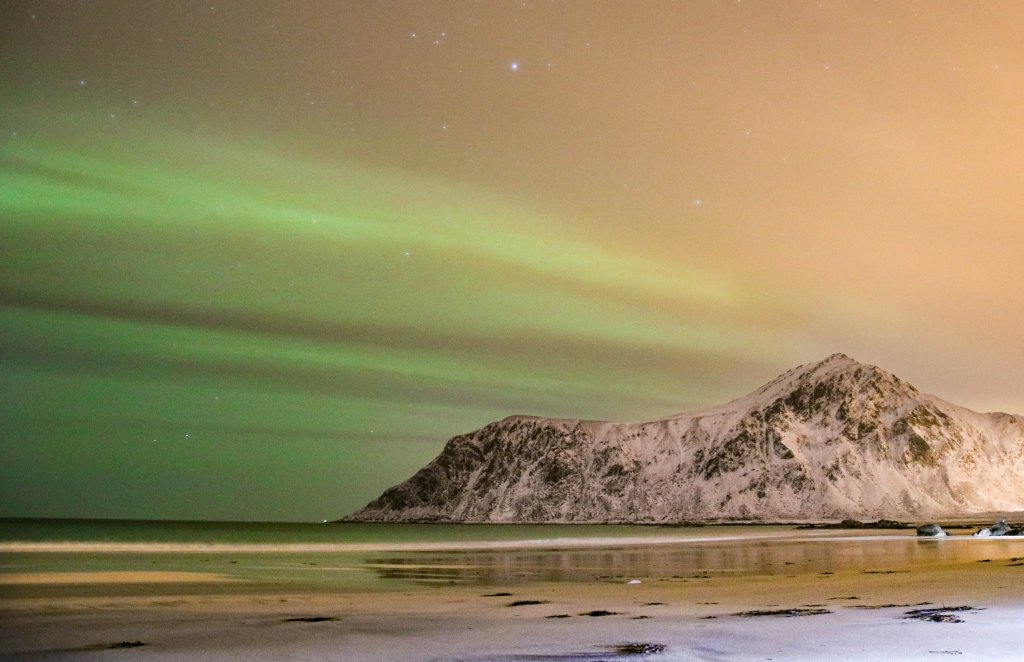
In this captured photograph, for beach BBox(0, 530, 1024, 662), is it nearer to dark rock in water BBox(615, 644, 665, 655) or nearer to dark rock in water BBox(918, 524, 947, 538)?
dark rock in water BBox(615, 644, 665, 655)

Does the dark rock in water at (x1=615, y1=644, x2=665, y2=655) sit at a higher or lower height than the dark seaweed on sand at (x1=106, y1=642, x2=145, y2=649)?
higher

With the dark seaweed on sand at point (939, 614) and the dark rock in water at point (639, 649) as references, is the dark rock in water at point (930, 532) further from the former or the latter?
the dark rock in water at point (639, 649)

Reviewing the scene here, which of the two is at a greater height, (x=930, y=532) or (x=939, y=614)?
(x=939, y=614)

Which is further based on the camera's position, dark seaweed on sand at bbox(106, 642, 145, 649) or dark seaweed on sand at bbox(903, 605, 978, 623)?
dark seaweed on sand at bbox(903, 605, 978, 623)

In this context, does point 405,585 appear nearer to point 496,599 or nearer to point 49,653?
point 496,599

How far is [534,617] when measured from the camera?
24.4m

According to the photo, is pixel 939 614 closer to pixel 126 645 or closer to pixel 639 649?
pixel 639 649

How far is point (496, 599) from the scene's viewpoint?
30500 mm

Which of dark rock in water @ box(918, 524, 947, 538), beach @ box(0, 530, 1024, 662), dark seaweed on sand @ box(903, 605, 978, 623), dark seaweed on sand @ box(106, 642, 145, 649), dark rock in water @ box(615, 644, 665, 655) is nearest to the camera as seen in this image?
dark rock in water @ box(615, 644, 665, 655)

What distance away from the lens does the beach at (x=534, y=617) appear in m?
18.2

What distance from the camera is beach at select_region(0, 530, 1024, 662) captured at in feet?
59.7

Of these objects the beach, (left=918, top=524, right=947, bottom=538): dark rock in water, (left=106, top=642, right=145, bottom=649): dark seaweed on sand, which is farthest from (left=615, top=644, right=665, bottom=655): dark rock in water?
(left=918, top=524, right=947, bottom=538): dark rock in water

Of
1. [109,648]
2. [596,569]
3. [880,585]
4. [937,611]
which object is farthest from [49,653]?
[596,569]

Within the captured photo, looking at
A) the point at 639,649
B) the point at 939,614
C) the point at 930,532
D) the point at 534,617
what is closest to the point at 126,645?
the point at 534,617
